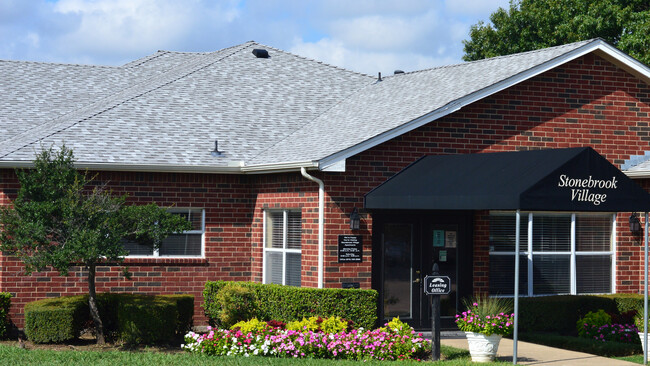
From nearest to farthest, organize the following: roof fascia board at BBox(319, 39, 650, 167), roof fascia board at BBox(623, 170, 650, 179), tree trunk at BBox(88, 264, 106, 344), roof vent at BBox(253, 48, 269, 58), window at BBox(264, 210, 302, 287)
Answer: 1. tree trunk at BBox(88, 264, 106, 344)
2. roof fascia board at BBox(319, 39, 650, 167)
3. window at BBox(264, 210, 302, 287)
4. roof fascia board at BBox(623, 170, 650, 179)
5. roof vent at BBox(253, 48, 269, 58)

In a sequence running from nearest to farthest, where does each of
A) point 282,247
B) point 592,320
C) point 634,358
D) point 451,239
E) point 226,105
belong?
point 634,358, point 592,320, point 451,239, point 282,247, point 226,105

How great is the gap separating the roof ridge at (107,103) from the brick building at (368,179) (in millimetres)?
130

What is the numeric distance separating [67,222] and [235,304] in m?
3.47

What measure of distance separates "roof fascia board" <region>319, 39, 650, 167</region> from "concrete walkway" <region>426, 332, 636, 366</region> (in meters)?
3.77

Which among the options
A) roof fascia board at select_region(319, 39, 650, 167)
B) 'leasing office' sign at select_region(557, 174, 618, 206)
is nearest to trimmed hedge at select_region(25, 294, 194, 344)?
roof fascia board at select_region(319, 39, 650, 167)

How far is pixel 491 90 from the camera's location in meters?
18.1

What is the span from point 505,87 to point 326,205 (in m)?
4.26

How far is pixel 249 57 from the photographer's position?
83.1 feet

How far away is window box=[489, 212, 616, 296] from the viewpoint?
18844 millimetres

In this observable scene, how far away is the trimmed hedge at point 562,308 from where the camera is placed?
1820 cm

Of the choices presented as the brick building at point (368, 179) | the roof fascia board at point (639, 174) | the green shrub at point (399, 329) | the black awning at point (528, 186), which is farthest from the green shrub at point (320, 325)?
the roof fascia board at point (639, 174)

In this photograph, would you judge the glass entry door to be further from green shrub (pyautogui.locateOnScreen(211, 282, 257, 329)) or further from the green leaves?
the green leaves

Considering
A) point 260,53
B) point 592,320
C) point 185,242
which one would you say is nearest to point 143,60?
point 260,53

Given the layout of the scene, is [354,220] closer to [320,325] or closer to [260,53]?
[320,325]
